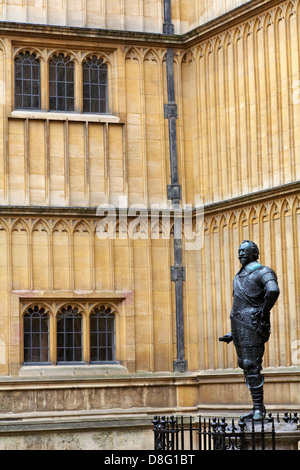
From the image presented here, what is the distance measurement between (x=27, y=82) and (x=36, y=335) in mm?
4904

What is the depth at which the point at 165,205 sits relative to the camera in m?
23.0

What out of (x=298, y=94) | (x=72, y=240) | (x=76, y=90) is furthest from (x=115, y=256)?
(x=298, y=94)

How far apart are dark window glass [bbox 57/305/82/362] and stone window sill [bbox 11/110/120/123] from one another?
3.64 metres

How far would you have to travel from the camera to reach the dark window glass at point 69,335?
869 inches

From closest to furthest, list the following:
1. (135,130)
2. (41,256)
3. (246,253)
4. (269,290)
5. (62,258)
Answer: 1. (269,290)
2. (246,253)
3. (41,256)
4. (62,258)
5. (135,130)

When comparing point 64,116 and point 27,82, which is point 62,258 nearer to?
point 64,116

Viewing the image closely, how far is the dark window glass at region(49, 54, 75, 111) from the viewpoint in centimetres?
2280

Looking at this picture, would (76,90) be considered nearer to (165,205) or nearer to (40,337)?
(165,205)

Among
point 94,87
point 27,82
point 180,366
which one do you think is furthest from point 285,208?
point 27,82

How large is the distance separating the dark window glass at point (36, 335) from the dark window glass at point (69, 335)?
0.81 feet

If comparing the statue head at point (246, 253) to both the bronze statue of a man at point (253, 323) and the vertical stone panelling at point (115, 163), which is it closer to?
the bronze statue of a man at point (253, 323)

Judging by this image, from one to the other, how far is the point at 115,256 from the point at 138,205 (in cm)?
112

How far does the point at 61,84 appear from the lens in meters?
22.9

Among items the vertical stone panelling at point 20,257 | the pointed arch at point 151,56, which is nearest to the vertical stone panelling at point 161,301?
the vertical stone panelling at point 20,257
